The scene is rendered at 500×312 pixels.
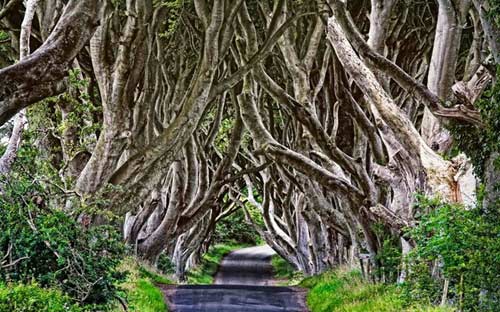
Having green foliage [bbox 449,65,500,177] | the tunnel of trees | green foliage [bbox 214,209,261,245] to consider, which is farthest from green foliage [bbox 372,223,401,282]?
green foliage [bbox 214,209,261,245]

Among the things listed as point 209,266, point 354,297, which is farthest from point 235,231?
point 354,297

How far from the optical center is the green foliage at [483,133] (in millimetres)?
5965

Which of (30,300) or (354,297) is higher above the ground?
(30,300)

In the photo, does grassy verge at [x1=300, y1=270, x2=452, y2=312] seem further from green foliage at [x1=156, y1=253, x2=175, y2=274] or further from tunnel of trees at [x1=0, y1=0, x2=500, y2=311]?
green foliage at [x1=156, y1=253, x2=175, y2=274]

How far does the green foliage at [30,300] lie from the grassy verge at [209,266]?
18860 millimetres

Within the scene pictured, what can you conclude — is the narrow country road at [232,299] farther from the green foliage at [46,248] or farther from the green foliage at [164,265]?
the green foliage at [164,265]

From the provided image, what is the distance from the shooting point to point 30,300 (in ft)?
18.9

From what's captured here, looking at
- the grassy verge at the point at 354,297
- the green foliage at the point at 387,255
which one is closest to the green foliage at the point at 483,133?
the grassy verge at the point at 354,297

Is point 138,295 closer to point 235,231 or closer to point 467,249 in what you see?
point 467,249

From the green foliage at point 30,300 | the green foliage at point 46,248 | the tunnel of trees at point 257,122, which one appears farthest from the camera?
the green foliage at point 46,248

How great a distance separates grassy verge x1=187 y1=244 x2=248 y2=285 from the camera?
27.3m

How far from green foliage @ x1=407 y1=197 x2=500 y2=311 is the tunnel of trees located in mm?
25

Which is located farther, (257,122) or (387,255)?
(257,122)

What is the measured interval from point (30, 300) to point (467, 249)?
4.33 m
